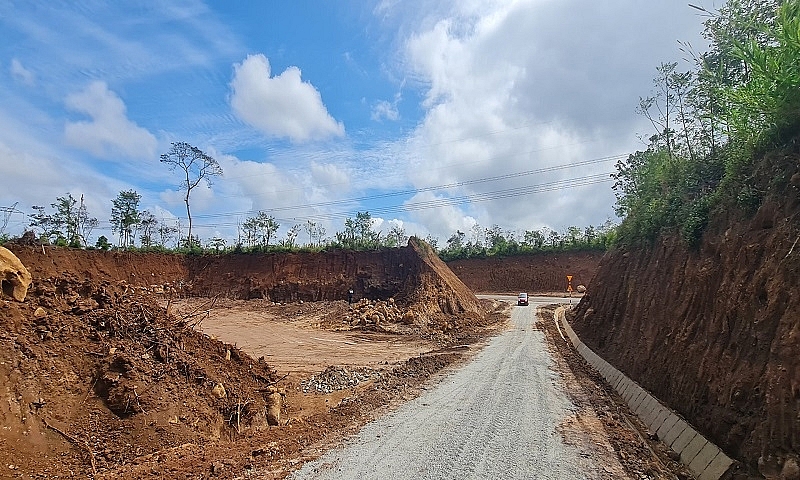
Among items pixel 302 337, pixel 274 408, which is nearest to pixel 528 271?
pixel 302 337

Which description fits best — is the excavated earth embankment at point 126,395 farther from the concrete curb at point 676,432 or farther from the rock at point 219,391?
the concrete curb at point 676,432

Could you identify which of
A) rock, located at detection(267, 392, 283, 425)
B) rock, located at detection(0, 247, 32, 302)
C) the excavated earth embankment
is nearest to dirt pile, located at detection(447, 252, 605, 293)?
the excavated earth embankment

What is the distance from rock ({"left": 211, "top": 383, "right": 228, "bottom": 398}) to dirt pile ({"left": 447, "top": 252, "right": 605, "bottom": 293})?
5256 cm

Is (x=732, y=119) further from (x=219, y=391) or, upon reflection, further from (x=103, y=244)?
(x=103, y=244)

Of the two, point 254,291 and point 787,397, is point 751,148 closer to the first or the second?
point 787,397

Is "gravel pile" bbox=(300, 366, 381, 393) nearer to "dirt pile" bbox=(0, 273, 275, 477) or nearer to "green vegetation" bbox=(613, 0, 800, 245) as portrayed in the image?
"dirt pile" bbox=(0, 273, 275, 477)

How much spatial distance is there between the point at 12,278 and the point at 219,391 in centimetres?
383

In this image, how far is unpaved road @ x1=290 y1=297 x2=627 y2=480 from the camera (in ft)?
20.3

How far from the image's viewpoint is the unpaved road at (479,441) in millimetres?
6195

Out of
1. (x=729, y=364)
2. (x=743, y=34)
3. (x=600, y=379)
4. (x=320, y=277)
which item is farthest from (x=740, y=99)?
(x=320, y=277)

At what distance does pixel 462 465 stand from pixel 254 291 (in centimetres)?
3467

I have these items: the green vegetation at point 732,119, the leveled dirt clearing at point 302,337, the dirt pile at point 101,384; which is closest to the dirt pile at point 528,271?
the leveled dirt clearing at point 302,337

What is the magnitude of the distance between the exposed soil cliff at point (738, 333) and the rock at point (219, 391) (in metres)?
7.88

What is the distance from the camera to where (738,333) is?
630 cm
